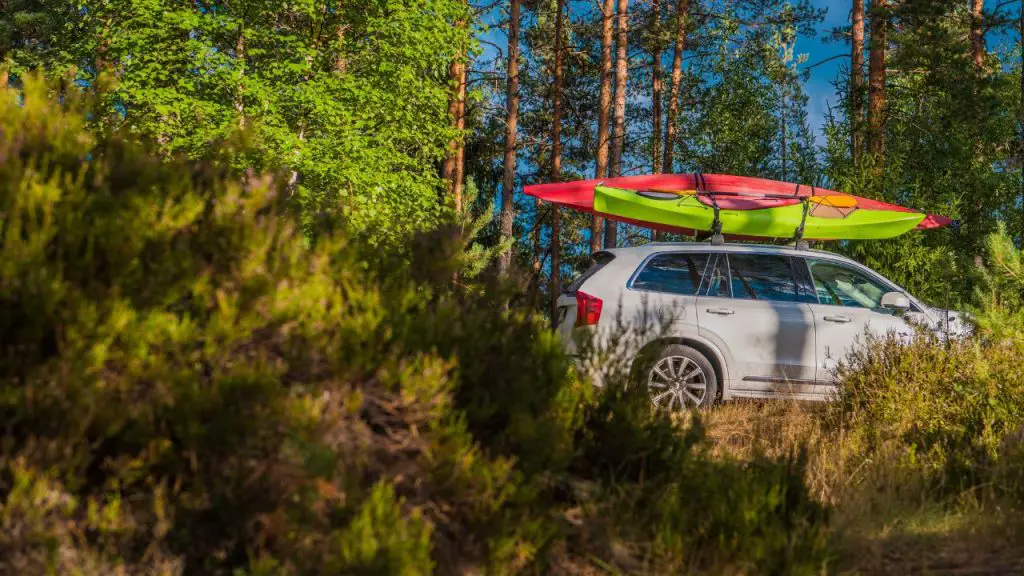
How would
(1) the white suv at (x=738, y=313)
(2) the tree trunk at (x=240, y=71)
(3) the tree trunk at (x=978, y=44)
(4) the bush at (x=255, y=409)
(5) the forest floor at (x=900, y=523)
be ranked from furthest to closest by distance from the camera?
(3) the tree trunk at (x=978, y=44) → (2) the tree trunk at (x=240, y=71) → (1) the white suv at (x=738, y=313) → (5) the forest floor at (x=900, y=523) → (4) the bush at (x=255, y=409)

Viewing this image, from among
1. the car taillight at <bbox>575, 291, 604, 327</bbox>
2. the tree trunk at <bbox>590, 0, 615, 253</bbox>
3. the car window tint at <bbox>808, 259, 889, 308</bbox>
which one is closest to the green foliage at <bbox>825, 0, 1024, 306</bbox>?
the car window tint at <bbox>808, 259, 889, 308</bbox>

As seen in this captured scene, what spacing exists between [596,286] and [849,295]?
2.61m

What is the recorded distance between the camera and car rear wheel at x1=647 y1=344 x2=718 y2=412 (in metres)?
Result: 7.83

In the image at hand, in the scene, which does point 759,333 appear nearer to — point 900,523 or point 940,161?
point 900,523

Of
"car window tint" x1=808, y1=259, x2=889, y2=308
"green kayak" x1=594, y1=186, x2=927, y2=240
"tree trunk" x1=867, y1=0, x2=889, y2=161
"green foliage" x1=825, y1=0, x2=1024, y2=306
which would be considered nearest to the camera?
"car window tint" x1=808, y1=259, x2=889, y2=308

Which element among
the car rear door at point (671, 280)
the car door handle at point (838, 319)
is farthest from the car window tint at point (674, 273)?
the car door handle at point (838, 319)

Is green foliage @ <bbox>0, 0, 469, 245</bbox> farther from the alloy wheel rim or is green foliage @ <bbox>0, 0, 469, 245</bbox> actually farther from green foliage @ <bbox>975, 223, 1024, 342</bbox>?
green foliage @ <bbox>975, 223, 1024, 342</bbox>

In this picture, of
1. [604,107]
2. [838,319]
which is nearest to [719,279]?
[838,319]

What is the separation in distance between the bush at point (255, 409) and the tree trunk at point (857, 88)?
39.4ft

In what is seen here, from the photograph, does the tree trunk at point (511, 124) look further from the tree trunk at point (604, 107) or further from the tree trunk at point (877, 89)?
the tree trunk at point (877, 89)

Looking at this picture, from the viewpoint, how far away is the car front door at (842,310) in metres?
7.94

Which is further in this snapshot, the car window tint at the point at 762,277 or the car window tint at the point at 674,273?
the car window tint at the point at 762,277

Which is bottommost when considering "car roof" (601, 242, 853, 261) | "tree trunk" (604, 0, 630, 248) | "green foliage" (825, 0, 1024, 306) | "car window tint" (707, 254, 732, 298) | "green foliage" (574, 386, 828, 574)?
"green foliage" (574, 386, 828, 574)

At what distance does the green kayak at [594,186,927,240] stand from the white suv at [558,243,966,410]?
2.35 meters
